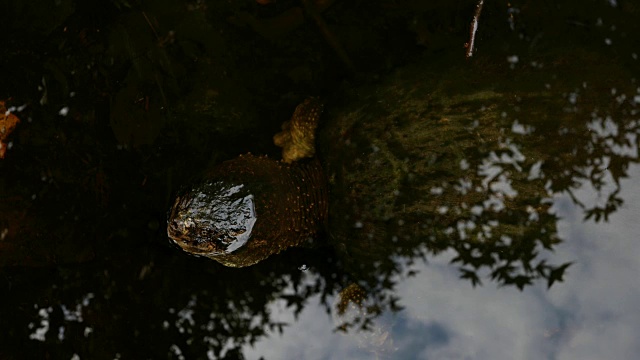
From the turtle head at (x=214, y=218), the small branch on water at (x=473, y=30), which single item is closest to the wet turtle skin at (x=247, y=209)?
the turtle head at (x=214, y=218)

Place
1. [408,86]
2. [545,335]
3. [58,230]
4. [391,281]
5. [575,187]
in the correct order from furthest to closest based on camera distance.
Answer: [58,230], [391,281], [408,86], [545,335], [575,187]

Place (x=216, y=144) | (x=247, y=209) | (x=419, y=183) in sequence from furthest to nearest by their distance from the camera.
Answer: (x=216, y=144), (x=247, y=209), (x=419, y=183)

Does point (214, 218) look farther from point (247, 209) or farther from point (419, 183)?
point (419, 183)

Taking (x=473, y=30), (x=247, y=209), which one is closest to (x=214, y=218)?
(x=247, y=209)

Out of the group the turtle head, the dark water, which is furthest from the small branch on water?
the turtle head

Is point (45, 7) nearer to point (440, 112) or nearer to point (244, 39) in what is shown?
point (244, 39)

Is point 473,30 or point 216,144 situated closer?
point 473,30

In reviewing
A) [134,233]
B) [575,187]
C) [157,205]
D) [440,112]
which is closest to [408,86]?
[440,112]

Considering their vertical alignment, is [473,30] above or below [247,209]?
above
